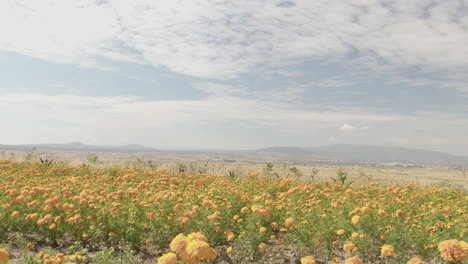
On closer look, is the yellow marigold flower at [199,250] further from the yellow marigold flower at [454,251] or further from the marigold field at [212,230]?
the yellow marigold flower at [454,251]

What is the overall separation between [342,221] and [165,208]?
11.3 ft

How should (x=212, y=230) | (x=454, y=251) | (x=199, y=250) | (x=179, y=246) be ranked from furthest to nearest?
(x=212, y=230), (x=454, y=251), (x=179, y=246), (x=199, y=250)

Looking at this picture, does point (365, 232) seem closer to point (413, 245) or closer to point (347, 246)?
point (413, 245)

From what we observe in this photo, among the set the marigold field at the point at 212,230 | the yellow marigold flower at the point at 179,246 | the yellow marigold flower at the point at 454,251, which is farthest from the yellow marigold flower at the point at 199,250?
the yellow marigold flower at the point at 454,251

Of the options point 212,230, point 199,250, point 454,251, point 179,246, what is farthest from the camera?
point 212,230

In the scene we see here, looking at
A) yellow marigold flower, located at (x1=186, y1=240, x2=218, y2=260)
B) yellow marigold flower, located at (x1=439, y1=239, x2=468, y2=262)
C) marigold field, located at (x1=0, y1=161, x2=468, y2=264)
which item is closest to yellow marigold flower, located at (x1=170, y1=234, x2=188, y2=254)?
yellow marigold flower, located at (x1=186, y1=240, x2=218, y2=260)

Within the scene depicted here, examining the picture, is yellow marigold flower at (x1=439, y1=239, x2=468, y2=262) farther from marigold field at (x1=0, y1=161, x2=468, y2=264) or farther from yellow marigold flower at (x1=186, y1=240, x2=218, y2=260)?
yellow marigold flower at (x1=186, y1=240, x2=218, y2=260)

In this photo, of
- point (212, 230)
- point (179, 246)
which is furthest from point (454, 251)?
point (212, 230)

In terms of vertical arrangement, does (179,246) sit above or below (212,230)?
above

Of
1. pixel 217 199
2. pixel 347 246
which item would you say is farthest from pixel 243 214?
pixel 347 246

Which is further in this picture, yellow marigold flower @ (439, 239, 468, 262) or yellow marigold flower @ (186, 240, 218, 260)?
yellow marigold flower @ (439, 239, 468, 262)

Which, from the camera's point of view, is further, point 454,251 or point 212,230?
point 212,230

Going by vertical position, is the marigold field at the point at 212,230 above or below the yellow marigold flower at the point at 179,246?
below

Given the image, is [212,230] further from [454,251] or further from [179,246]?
[454,251]
